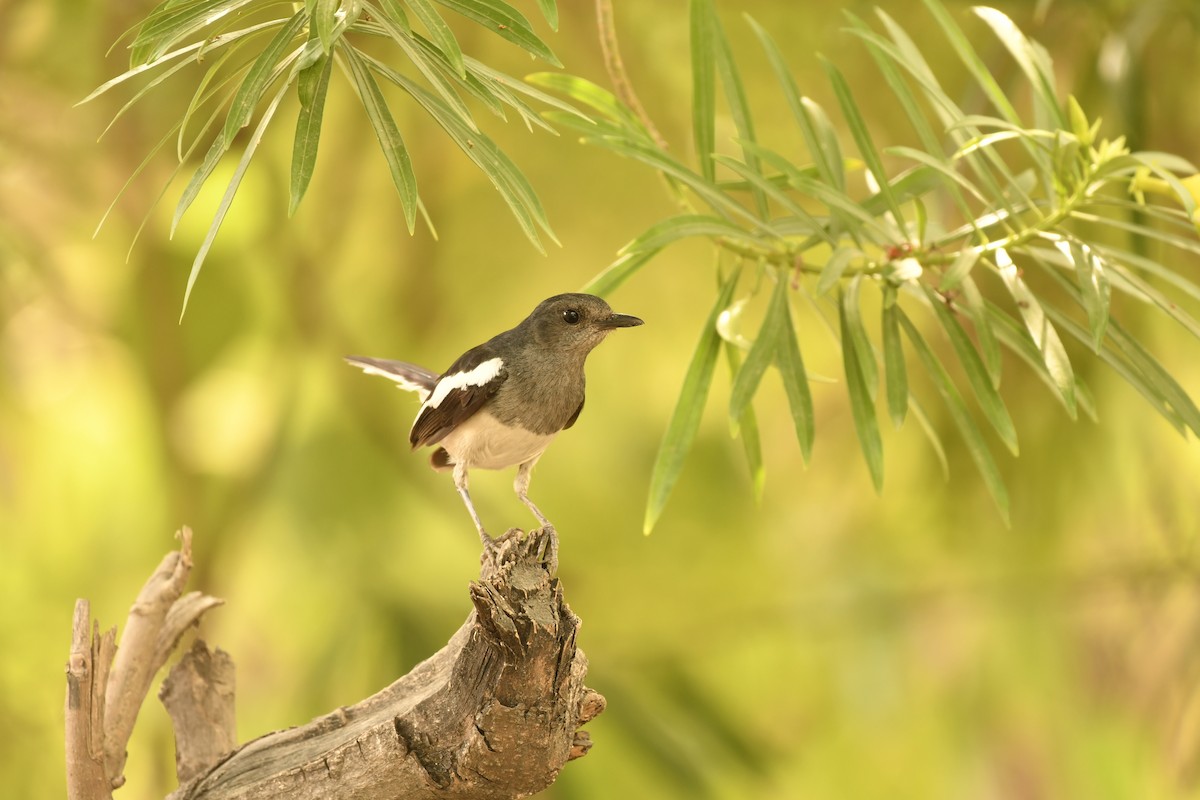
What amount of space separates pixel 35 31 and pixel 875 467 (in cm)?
275

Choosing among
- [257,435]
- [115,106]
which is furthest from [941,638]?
[115,106]

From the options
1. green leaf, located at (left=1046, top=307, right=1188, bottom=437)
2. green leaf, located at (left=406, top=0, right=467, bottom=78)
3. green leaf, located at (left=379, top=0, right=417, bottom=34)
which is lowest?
green leaf, located at (left=1046, top=307, right=1188, bottom=437)

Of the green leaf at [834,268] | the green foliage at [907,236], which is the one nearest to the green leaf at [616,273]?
the green foliage at [907,236]

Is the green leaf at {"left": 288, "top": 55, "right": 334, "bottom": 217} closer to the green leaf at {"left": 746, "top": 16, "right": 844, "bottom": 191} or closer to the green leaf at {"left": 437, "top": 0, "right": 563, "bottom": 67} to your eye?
the green leaf at {"left": 437, "top": 0, "right": 563, "bottom": 67}

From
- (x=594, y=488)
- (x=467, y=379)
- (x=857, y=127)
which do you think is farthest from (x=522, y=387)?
(x=594, y=488)

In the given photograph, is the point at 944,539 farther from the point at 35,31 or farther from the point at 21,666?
the point at 35,31

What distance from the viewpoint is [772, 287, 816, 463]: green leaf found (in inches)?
72.4

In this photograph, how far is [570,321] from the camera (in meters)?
1.59

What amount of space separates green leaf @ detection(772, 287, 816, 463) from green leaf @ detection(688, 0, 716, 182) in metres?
0.26

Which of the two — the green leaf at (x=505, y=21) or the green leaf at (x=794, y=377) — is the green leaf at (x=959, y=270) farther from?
the green leaf at (x=505, y=21)

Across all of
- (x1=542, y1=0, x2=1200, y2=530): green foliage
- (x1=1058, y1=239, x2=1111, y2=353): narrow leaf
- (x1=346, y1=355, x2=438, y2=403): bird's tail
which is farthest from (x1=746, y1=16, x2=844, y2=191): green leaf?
(x1=346, y1=355, x2=438, y2=403): bird's tail

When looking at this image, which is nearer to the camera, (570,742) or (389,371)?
(570,742)

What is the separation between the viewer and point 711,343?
6.44 ft

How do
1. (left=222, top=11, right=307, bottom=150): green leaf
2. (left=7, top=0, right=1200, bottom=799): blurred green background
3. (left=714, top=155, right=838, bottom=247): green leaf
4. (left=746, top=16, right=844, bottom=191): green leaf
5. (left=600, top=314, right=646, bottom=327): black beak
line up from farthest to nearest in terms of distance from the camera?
(left=7, top=0, right=1200, bottom=799): blurred green background → (left=746, top=16, right=844, bottom=191): green leaf → (left=714, top=155, right=838, bottom=247): green leaf → (left=600, top=314, right=646, bottom=327): black beak → (left=222, top=11, right=307, bottom=150): green leaf
